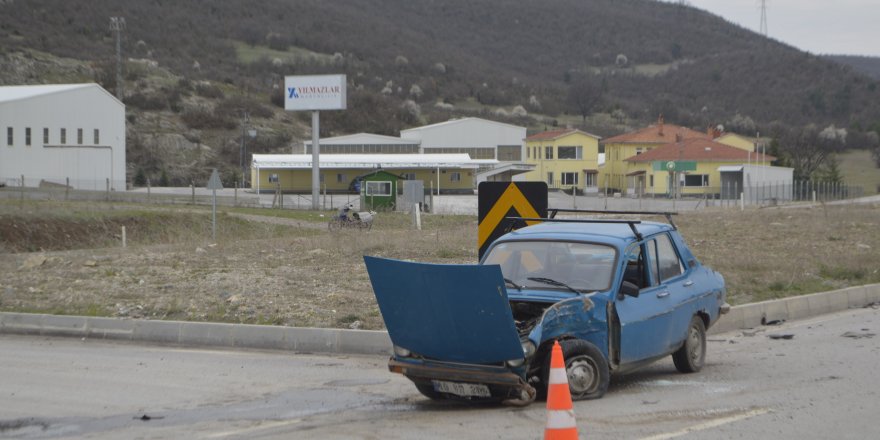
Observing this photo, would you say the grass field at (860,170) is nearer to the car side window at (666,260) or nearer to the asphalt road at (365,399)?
the asphalt road at (365,399)

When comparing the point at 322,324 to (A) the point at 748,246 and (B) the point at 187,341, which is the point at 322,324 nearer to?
(B) the point at 187,341

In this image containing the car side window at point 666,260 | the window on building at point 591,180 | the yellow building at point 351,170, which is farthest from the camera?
the window on building at point 591,180

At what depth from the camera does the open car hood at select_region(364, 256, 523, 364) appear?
7977 millimetres

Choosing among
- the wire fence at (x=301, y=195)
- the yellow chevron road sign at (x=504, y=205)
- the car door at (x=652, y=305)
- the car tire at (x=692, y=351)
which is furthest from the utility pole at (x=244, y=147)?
the car door at (x=652, y=305)

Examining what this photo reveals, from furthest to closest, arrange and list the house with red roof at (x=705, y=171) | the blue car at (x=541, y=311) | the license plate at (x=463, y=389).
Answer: the house with red roof at (x=705, y=171) < the license plate at (x=463, y=389) < the blue car at (x=541, y=311)

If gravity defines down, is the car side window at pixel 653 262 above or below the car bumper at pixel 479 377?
above

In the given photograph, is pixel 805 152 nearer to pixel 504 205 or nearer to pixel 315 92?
pixel 315 92

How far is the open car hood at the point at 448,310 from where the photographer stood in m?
7.98

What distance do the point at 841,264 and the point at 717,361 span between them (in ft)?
31.5

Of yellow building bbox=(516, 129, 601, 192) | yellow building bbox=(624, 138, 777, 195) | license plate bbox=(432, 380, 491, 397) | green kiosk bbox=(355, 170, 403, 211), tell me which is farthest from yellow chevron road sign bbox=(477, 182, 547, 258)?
yellow building bbox=(516, 129, 601, 192)

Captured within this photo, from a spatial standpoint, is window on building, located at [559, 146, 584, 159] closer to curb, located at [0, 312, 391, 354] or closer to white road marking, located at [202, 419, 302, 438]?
curb, located at [0, 312, 391, 354]

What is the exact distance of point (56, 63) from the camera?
368 feet

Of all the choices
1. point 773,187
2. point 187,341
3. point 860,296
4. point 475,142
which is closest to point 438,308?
point 187,341

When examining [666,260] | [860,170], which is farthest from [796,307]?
[860,170]
